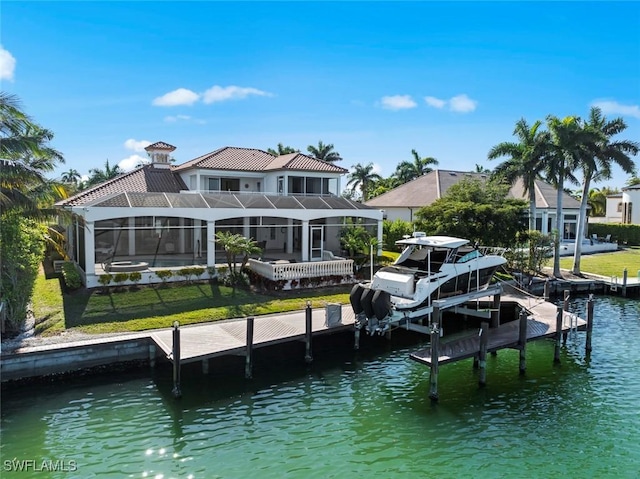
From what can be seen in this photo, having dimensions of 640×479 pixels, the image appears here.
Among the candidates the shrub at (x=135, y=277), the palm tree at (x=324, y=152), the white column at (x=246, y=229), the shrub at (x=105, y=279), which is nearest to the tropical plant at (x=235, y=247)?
the shrub at (x=135, y=277)

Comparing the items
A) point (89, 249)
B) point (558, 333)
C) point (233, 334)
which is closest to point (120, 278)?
point (89, 249)

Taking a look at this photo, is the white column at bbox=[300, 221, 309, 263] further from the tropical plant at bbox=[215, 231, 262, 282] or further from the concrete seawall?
the concrete seawall

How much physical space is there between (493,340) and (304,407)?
23.9 ft

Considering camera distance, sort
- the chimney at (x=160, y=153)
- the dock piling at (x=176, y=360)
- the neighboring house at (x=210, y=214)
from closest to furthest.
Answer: the dock piling at (x=176, y=360), the neighboring house at (x=210, y=214), the chimney at (x=160, y=153)

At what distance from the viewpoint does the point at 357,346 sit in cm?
1781

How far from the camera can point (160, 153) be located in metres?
34.8

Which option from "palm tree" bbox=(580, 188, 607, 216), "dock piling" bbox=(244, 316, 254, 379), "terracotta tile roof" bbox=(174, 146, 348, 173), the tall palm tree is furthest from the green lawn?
"palm tree" bbox=(580, 188, 607, 216)

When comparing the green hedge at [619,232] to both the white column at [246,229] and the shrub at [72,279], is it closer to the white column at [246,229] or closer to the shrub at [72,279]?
the white column at [246,229]

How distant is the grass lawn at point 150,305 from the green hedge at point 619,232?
125 feet

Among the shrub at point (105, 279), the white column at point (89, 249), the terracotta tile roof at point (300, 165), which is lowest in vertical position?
the shrub at point (105, 279)

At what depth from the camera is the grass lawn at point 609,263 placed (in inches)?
1308

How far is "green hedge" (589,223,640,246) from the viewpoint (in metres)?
47.4

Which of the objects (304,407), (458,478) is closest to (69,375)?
(304,407)

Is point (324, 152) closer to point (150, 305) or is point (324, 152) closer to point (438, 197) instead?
point (438, 197)
